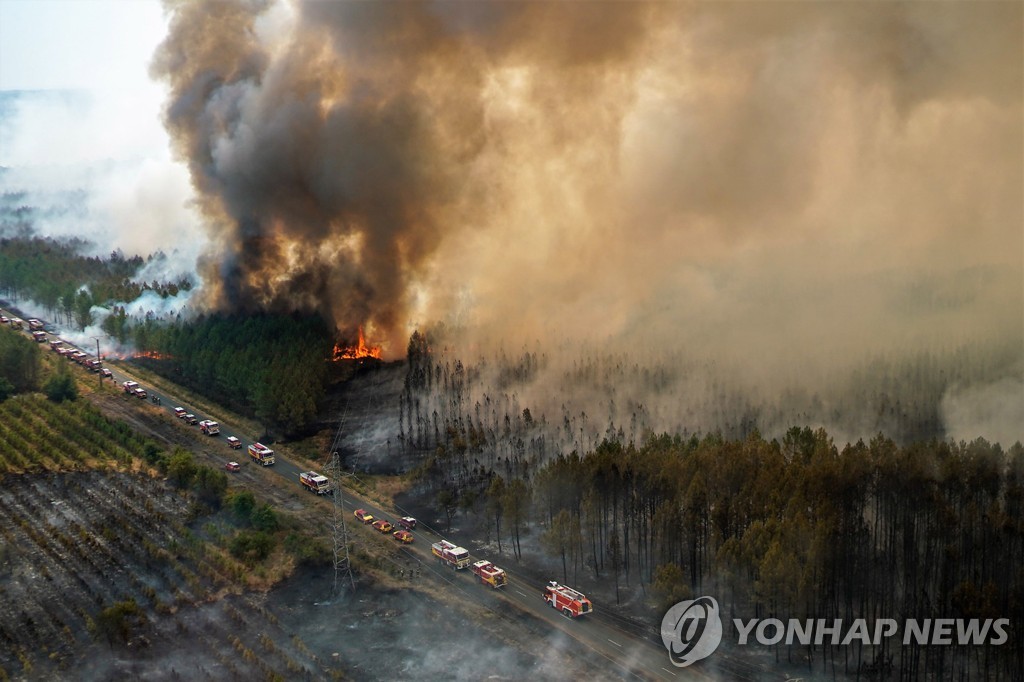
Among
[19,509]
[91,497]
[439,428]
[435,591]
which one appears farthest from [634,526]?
[19,509]

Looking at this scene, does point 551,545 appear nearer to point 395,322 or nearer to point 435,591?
point 435,591

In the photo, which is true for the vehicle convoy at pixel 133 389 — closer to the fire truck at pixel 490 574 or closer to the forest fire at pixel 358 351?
the forest fire at pixel 358 351

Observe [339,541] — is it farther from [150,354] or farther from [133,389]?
[150,354]

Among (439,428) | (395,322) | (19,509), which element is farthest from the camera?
(395,322)

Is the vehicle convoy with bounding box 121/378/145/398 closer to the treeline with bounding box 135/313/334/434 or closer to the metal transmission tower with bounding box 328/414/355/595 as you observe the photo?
the treeline with bounding box 135/313/334/434

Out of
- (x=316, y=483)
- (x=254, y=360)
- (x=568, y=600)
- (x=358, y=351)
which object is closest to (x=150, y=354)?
(x=254, y=360)

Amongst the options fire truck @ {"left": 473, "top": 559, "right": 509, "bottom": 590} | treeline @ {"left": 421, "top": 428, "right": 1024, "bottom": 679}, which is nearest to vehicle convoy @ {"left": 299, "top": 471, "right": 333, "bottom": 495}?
treeline @ {"left": 421, "top": 428, "right": 1024, "bottom": 679}

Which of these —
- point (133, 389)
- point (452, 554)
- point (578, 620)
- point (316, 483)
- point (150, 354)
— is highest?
point (150, 354)
